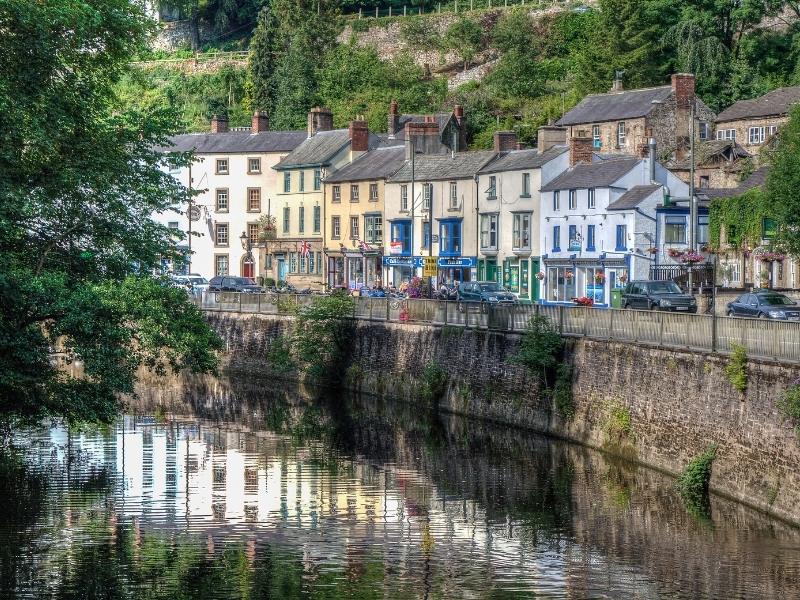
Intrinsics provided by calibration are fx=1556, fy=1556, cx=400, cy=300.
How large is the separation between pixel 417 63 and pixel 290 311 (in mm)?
71386

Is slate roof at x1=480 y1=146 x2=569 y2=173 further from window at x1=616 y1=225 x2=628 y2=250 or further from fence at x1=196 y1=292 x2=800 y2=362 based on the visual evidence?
fence at x1=196 y1=292 x2=800 y2=362

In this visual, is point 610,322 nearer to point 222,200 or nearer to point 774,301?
point 774,301

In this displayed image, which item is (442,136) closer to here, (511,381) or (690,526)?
(511,381)

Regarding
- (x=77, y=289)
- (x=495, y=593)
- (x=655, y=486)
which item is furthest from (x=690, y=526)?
(x=77, y=289)

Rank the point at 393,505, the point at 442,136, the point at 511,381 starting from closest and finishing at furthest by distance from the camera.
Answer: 1. the point at 393,505
2. the point at 511,381
3. the point at 442,136

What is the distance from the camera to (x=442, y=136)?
103750mm

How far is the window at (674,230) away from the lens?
258 feet

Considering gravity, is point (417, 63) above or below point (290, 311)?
above

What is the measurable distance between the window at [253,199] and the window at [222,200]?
177cm

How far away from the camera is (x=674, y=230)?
78938 mm

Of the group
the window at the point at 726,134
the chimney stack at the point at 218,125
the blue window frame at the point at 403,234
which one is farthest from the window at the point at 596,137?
the chimney stack at the point at 218,125

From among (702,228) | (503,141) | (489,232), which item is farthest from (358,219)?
(702,228)

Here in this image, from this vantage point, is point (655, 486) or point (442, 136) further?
point (442, 136)

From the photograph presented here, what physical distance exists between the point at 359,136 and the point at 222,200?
13.5 m
